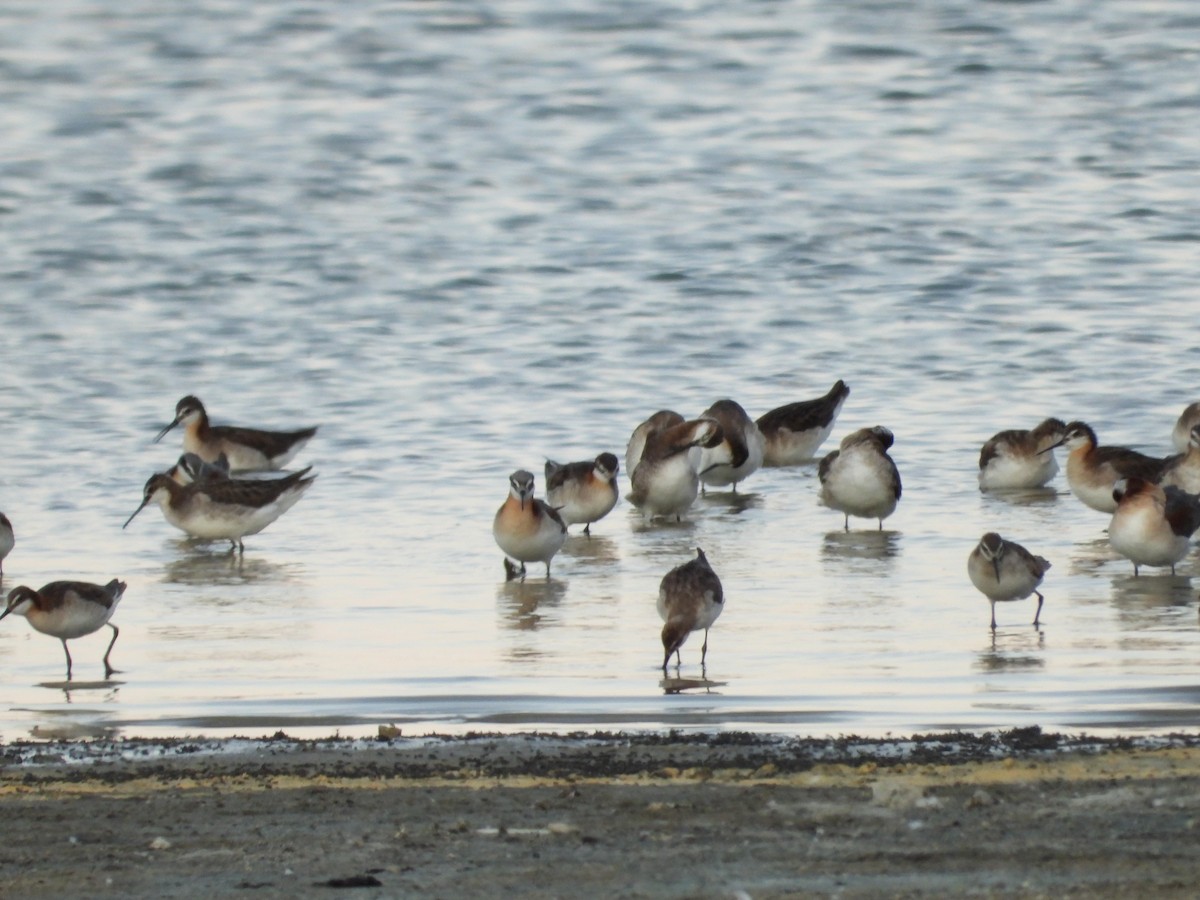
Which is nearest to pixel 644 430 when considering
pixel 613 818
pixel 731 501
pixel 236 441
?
pixel 731 501

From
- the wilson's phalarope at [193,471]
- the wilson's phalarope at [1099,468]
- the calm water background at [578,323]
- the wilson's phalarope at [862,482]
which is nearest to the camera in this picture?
the calm water background at [578,323]

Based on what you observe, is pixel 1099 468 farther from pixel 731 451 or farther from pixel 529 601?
pixel 529 601

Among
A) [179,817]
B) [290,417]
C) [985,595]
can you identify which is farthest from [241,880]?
[290,417]

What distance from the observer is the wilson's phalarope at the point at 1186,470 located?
1457cm

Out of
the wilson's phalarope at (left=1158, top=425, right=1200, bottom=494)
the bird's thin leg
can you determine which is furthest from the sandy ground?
the wilson's phalarope at (left=1158, top=425, right=1200, bottom=494)

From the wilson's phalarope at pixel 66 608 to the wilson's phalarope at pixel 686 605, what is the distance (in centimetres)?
248

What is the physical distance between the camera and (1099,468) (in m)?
14.6

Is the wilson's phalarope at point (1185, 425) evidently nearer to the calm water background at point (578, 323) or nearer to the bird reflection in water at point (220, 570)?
the calm water background at point (578, 323)

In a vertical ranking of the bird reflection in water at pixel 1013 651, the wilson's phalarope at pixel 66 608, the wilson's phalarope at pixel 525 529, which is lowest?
the bird reflection in water at pixel 1013 651

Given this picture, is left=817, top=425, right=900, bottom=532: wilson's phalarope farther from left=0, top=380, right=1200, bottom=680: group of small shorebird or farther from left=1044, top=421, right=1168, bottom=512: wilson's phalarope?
left=1044, top=421, right=1168, bottom=512: wilson's phalarope

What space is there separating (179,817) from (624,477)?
32.2ft

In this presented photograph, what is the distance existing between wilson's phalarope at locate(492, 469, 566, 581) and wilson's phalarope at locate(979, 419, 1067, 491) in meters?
3.55

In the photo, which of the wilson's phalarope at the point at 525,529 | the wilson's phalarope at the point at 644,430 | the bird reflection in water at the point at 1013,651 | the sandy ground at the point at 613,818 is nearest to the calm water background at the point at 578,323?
the bird reflection in water at the point at 1013,651

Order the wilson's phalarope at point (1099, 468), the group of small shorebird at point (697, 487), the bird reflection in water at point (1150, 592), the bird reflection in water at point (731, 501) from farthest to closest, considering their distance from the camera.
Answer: the bird reflection in water at point (731, 501)
the wilson's phalarope at point (1099, 468)
the bird reflection in water at point (1150, 592)
the group of small shorebird at point (697, 487)
